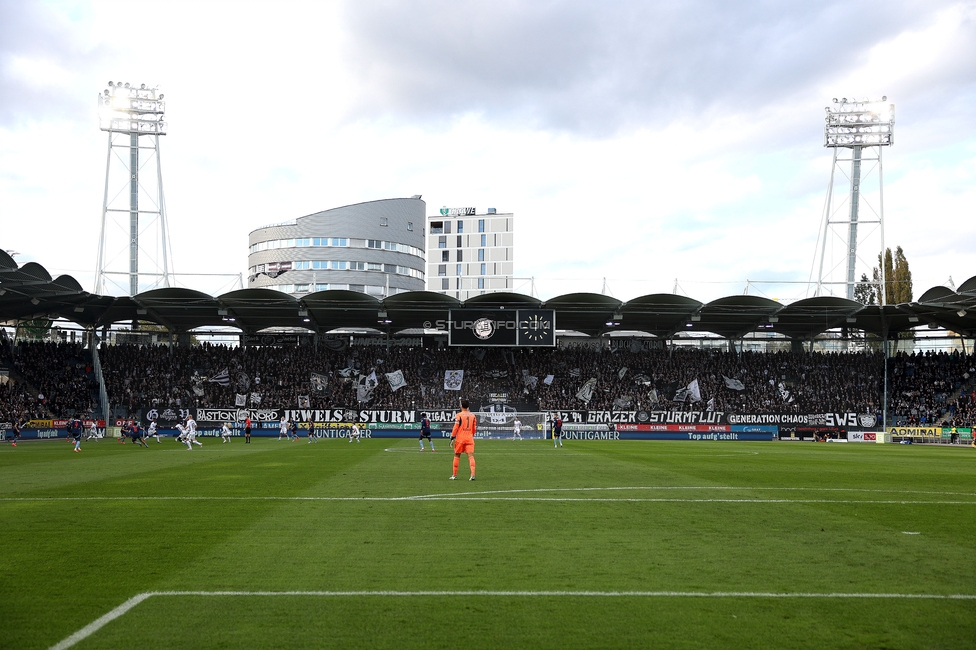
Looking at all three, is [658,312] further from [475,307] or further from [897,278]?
[897,278]

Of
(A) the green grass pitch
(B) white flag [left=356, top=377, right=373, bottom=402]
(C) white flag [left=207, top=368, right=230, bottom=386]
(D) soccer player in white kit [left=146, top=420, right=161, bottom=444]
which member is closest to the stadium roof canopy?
(C) white flag [left=207, top=368, right=230, bottom=386]

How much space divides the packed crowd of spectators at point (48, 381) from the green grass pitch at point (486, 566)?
130 feet

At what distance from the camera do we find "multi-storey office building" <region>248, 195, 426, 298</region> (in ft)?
331

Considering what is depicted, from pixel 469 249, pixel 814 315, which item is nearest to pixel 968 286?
pixel 814 315

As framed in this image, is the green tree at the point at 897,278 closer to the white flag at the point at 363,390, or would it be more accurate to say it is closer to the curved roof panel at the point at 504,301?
the curved roof panel at the point at 504,301

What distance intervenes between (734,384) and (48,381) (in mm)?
53894

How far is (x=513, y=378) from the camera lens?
198ft

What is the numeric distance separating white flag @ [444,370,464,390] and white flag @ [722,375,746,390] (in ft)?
73.6

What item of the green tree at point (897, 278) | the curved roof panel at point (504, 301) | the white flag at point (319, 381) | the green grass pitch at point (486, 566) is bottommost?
the green grass pitch at point (486, 566)

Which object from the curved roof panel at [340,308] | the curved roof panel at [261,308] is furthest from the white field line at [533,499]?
the curved roof panel at [261,308]

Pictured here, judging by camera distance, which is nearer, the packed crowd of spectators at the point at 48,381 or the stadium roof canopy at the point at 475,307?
the packed crowd of spectators at the point at 48,381

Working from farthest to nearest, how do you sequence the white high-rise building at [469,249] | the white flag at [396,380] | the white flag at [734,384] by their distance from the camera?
1. the white high-rise building at [469,249]
2. the white flag at [734,384]
3. the white flag at [396,380]

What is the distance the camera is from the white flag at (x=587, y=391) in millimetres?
58156

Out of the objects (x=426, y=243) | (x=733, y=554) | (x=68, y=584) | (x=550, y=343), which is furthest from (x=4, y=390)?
(x=426, y=243)
